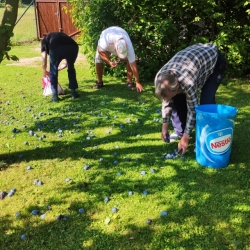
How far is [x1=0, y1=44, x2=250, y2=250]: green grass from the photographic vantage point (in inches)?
113

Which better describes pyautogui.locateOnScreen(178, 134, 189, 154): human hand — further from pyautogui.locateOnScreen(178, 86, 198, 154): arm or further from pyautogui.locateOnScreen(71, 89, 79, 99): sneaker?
pyautogui.locateOnScreen(71, 89, 79, 99): sneaker

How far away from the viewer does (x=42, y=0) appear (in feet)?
54.1

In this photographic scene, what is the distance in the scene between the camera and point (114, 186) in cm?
361

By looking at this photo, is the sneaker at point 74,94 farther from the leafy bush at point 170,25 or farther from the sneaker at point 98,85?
the leafy bush at point 170,25

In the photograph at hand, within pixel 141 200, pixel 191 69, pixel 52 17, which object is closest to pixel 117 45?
pixel 191 69

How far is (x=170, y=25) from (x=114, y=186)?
16.4 feet

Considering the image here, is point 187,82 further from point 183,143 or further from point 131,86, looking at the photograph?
point 131,86

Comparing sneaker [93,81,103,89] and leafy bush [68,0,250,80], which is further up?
leafy bush [68,0,250,80]

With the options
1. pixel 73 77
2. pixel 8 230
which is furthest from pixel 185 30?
pixel 8 230

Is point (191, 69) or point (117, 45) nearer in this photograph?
point (191, 69)

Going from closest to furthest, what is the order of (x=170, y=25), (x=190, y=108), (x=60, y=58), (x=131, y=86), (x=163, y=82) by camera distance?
(x=163, y=82) < (x=190, y=108) < (x=60, y=58) < (x=131, y=86) < (x=170, y=25)

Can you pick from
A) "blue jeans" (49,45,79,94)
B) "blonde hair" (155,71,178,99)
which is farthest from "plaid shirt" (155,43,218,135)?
"blue jeans" (49,45,79,94)

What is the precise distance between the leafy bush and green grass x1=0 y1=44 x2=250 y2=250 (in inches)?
87.5

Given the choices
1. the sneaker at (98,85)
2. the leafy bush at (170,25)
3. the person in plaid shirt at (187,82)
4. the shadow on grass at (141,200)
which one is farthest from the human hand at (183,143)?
the leafy bush at (170,25)
